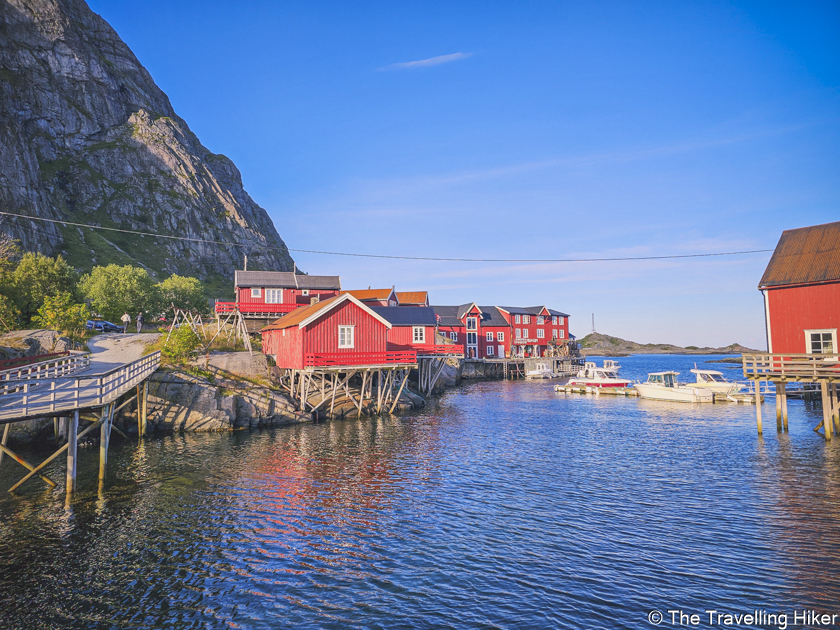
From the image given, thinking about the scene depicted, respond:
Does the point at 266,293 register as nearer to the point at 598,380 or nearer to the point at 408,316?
the point at 408,316

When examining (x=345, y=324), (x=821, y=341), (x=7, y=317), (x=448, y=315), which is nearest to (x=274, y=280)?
(x=345, y=324)

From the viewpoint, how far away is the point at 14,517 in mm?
16625

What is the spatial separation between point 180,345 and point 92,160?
14779cm

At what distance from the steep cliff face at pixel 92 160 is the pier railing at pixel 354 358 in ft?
319

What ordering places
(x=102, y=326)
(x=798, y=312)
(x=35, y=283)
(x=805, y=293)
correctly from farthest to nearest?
(x=102, y=326), (x=35, y=283), (x=798, y=312), (x=805, y=293)

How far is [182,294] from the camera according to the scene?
78125 mm

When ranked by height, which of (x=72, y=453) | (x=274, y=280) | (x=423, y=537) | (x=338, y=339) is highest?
(x=274, y=280)

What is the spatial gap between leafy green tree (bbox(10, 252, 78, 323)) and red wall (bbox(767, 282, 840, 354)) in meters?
57.2

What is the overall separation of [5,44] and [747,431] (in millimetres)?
191847

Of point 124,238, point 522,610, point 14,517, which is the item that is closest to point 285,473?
point 14,517

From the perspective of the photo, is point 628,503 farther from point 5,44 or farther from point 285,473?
point 5,44

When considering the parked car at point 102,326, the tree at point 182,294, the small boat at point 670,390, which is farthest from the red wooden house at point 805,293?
the tree at point 182,294

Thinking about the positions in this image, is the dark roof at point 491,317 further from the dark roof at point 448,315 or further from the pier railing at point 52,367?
the pier railing at point 52,367

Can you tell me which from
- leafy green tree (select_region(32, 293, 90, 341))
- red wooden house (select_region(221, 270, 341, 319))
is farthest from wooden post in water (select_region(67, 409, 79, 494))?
red wooden house (select_region(221, 270, 341, 319))
